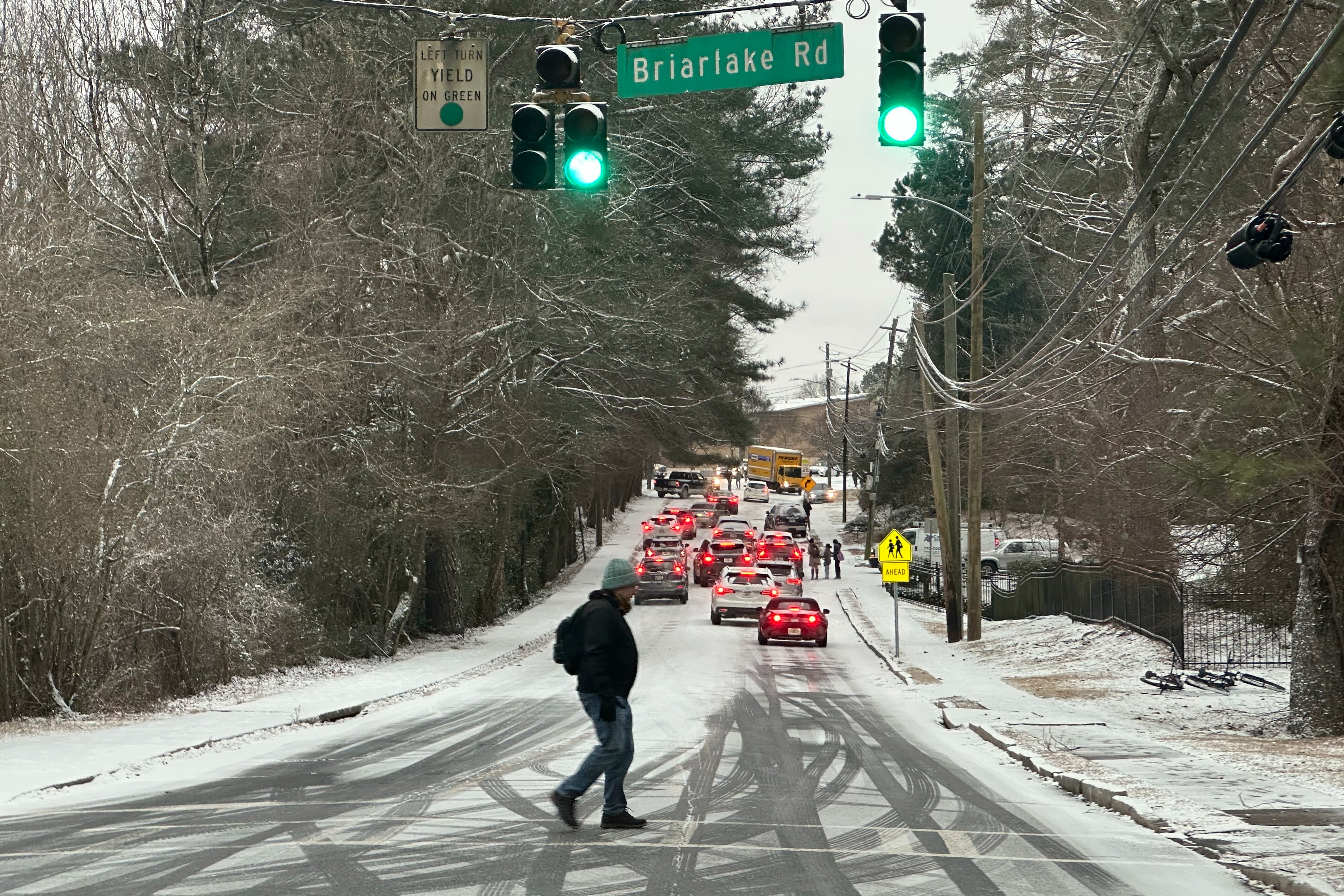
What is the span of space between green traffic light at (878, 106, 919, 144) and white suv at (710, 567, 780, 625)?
1178 inches

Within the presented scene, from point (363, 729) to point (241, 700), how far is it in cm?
392

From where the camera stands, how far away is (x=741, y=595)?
40781 mm

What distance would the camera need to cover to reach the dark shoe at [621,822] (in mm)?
9656

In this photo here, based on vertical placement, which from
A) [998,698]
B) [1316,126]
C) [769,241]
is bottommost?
[998,698]

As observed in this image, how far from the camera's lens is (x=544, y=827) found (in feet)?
32.2

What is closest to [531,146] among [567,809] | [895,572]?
[567,809]

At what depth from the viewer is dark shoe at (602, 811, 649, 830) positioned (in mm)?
9656

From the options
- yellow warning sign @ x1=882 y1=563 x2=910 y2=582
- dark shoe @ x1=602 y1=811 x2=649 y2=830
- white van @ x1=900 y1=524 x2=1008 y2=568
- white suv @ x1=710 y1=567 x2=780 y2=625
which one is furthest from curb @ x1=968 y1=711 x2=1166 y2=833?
white van @ x1=900 y1=524 x2=1008 y2=568

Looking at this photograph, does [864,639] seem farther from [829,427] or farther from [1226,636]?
[829,427]

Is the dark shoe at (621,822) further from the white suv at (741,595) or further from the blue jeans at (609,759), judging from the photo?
the white suv at (741,595)

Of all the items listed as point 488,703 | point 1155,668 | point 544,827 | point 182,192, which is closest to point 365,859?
point 544,827

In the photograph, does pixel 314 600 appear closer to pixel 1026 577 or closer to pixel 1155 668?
pixel 1155 668

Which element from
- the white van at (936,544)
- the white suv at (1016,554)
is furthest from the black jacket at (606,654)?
the white suv at (1016,554)

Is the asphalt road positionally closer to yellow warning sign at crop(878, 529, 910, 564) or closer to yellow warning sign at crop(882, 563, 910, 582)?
yellow warning sign at crop(882, 563, 910, 582)
